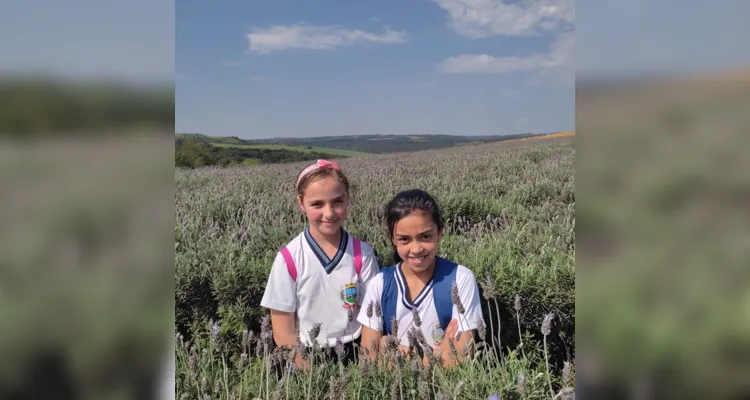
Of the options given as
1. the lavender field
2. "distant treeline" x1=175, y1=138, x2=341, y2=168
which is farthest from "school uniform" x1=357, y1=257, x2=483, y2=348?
"distant treeline" x1=175, y1=138, x2=341, y2=168

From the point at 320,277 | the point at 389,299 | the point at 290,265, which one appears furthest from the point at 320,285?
the point at 389,299

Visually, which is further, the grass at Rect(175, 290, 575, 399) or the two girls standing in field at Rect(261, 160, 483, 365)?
the two girls standing in field at Rect(261, 160, 483, 365)

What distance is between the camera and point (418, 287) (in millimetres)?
2145

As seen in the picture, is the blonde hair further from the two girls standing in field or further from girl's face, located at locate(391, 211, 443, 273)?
girl's face, located at locate(391, 211, 443, 273)

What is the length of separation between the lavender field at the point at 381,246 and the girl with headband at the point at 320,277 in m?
0.13

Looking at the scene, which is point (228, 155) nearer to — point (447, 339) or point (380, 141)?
point (380, 141)

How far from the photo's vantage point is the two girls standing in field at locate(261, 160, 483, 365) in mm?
2098

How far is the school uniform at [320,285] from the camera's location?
2168mm

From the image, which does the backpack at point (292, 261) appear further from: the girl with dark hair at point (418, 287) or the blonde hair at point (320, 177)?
the blonde hair at point (320, 177)
